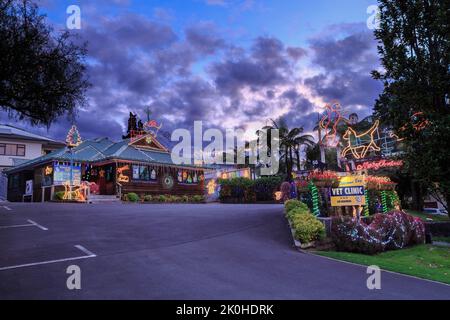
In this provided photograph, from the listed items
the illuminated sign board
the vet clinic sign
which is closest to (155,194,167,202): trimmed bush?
the illuminated sign board

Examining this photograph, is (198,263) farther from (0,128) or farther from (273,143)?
(0,128)

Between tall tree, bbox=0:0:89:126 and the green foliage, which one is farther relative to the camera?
the green foliage

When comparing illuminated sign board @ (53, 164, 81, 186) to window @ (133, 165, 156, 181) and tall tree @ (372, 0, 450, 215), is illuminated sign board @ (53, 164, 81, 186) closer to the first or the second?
window @ (133, 165, 156, 181)

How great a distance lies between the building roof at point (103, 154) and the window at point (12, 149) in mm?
7802

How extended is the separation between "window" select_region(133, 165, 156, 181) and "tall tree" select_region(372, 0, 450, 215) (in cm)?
2392

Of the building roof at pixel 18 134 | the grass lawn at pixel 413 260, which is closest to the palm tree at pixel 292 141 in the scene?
the building roof at pixel 18 134

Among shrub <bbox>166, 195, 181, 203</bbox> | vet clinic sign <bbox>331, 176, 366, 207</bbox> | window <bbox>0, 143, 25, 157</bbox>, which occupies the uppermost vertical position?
window <bbox>0, 143, 25, 157</bbox>

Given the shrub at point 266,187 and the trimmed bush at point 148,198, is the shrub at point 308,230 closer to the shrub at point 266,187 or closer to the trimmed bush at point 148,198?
the shrub at point 266,187

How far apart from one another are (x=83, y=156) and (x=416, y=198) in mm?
28792

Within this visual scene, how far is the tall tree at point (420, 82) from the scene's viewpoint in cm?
1378

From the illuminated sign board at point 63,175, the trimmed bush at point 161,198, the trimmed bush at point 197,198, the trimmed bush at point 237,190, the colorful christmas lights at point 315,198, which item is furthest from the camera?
the trimmed bush at point 197,198

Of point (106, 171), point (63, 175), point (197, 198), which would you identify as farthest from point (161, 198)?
point (63, 175)

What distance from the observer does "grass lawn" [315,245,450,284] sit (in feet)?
31.7

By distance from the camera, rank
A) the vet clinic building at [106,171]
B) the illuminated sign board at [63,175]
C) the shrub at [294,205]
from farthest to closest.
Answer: the vet clinic building at [106,171], the illuminated sign board at [63,175], the shrub at [294,205]
